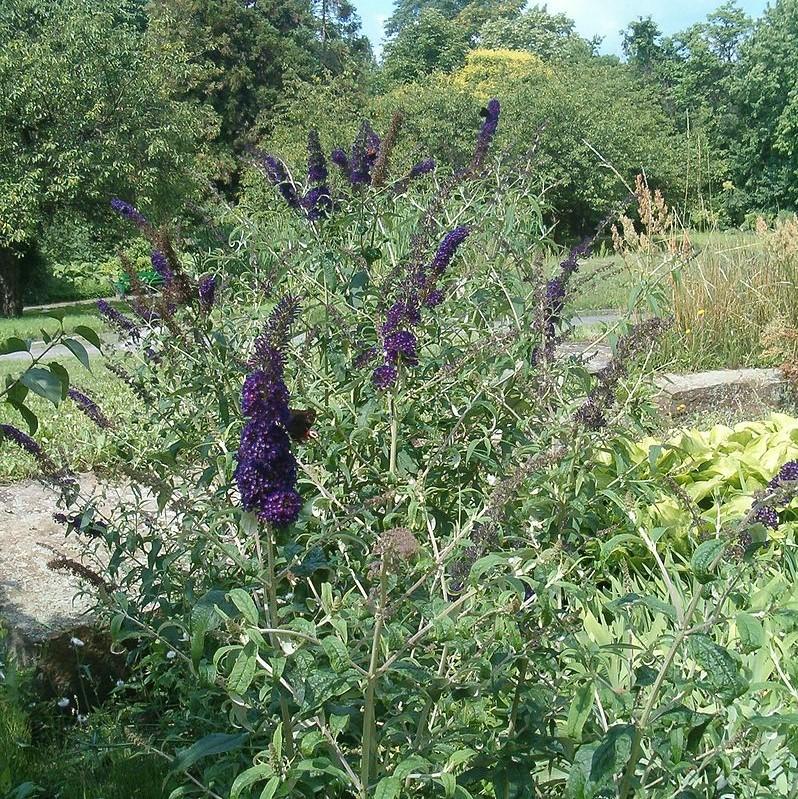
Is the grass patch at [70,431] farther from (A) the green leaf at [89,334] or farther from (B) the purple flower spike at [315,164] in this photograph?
(A) the green leaf at [89,334]

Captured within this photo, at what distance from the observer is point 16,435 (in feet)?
6.31

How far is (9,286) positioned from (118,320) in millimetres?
20021

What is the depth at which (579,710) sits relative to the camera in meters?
1.64

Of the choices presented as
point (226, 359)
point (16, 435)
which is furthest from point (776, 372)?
point (16, 435)

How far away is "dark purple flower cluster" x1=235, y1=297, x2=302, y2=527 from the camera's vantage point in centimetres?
135

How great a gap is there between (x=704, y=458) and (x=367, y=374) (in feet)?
7.58

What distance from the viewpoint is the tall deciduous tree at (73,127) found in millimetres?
19375

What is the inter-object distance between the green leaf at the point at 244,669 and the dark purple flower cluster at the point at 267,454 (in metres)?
0.24

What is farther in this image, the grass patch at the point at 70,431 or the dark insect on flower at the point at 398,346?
the grass patch at the point at 70,431

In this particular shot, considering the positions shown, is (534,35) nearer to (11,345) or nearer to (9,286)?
(9,286)

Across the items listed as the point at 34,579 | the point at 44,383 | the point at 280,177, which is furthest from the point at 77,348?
the point at 34,579

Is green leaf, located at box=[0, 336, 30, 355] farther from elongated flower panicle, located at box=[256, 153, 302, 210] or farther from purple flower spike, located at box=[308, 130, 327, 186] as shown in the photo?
purple flower spike, located at box=[308, 130, 327, 186]

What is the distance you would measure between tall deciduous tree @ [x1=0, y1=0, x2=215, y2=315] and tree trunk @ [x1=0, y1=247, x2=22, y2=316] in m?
0.02

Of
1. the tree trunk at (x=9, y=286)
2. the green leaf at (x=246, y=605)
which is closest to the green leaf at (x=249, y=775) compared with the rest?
the green leaf at (x=246, y=605)
